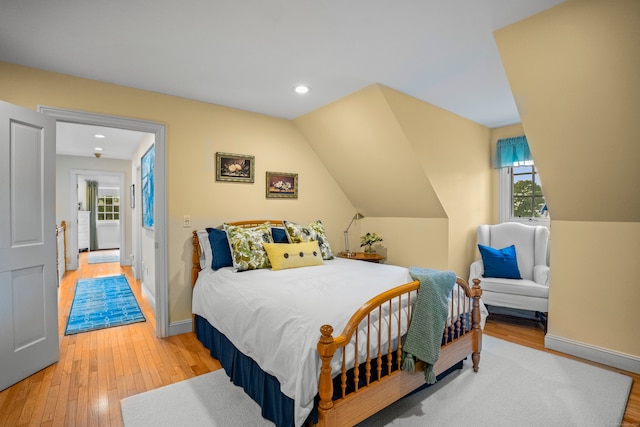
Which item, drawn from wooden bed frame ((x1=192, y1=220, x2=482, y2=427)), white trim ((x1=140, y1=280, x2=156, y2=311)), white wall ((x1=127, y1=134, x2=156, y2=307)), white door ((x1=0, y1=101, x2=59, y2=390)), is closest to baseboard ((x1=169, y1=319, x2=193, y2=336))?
white wall ((x1=127, y1=134, x2=156, y2=307))

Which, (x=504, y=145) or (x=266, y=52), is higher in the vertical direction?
(x=266, y=52)

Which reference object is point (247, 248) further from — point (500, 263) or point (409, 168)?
point (500, 263)

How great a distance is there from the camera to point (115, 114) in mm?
2928

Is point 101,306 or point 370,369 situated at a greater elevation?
point 370,369

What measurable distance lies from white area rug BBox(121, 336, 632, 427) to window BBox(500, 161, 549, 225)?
2.15m

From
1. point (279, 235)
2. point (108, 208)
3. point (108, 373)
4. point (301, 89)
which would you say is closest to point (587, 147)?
point (301, 89)

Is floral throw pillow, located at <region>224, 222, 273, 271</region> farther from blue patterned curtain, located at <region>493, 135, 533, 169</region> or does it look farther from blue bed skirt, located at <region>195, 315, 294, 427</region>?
blue patterned curtain, located at <region>493, 135, 533, 169</region>

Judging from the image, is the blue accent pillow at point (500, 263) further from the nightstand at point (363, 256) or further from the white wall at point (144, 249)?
the white wall at point (144, 249)

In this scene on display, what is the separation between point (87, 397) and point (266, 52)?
2.75m

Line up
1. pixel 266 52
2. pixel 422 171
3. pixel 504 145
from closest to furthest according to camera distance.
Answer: pixel 266 52, pixel 422 171, pixel 504 145

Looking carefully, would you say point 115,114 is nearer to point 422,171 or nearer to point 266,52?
point 266,52

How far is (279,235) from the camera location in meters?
3.38

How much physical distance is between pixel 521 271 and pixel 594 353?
1183 millimetres

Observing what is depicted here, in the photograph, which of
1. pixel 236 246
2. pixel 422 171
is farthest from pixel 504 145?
pixel 236 246
